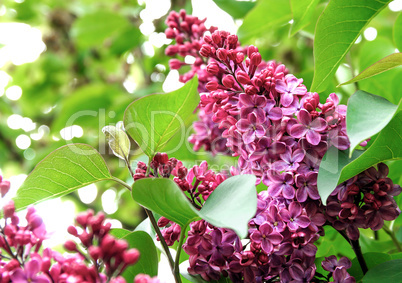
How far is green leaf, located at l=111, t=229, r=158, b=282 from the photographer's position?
0.80m

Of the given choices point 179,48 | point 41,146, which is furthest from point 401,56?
point 41,146

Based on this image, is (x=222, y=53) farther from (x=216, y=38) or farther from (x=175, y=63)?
(x=175, y=63)

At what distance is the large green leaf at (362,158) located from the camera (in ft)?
2.22

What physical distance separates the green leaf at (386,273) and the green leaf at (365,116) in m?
0.27

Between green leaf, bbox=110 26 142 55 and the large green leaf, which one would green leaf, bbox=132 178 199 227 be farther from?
green leaf, bbox=110 26 142 55

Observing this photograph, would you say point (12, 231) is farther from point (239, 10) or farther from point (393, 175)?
point (239, 10)

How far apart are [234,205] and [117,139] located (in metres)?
0.31

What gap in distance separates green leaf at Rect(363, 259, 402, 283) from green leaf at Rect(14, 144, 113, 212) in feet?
1.68

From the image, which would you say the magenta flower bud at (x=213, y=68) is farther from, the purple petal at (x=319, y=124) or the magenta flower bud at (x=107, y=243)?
the magenta flower bud at (x=107, y=243)

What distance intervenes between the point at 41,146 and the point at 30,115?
30 cm

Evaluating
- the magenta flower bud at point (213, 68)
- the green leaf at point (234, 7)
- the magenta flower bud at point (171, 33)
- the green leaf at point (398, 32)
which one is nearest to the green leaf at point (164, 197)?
the magenta flower bud at point (213, 68)

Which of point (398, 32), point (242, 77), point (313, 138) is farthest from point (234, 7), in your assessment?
point (313, 138)

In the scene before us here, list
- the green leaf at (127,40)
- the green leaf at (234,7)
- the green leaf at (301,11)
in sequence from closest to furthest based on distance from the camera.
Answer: the green leaf at (301,11), the green leaf at (234,7), the green leaf at (127,40)

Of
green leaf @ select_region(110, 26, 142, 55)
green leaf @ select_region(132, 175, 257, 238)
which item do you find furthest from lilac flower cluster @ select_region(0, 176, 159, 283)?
green leaf @ select_region(110, 26, 142, 55)
